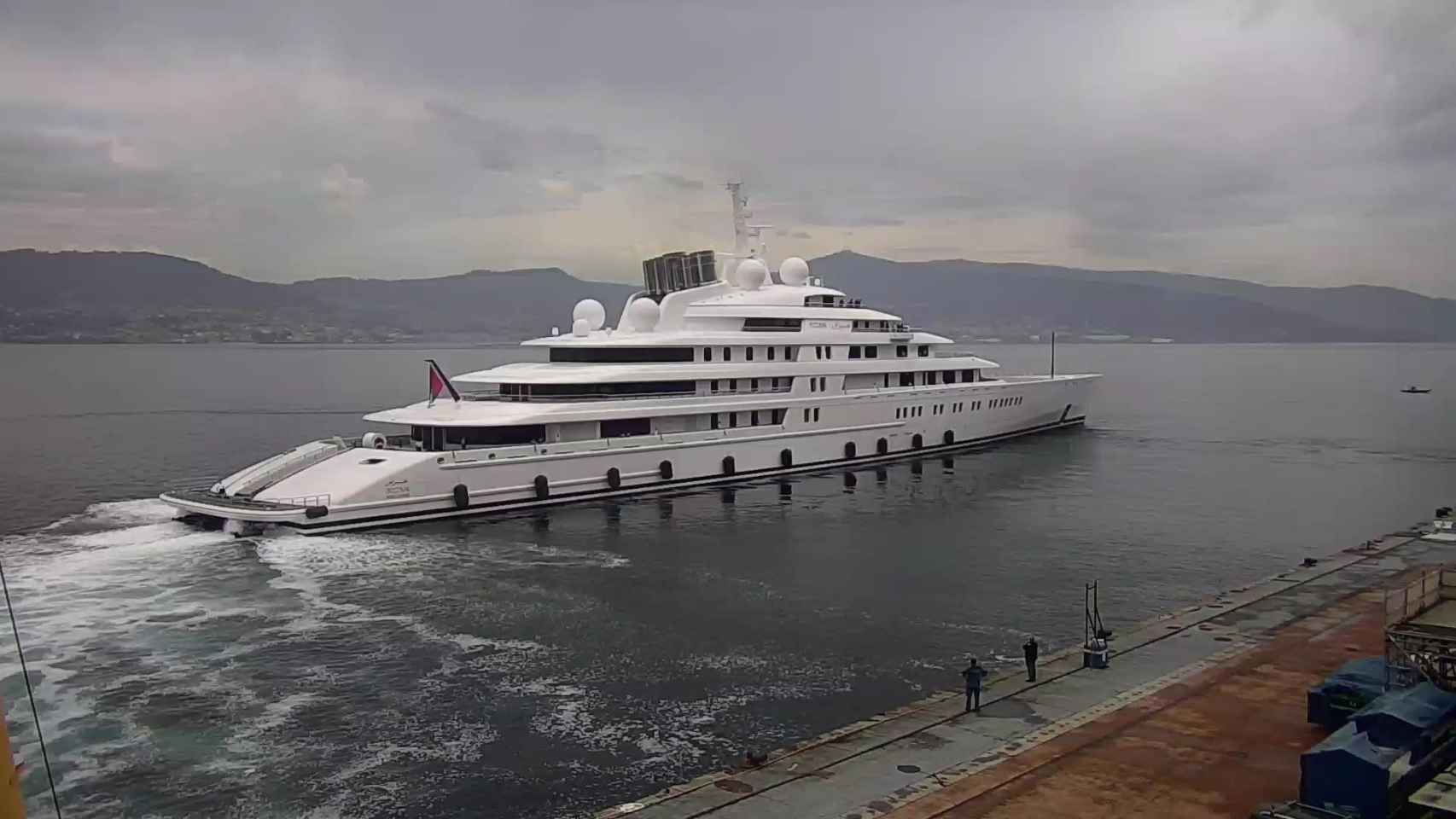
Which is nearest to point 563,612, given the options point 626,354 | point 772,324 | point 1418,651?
point 1418,651

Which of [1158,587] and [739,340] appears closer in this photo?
[1158,587]

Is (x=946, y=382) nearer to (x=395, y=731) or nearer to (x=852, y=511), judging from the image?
(x=852, y=511)

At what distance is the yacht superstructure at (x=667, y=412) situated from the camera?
34406mm

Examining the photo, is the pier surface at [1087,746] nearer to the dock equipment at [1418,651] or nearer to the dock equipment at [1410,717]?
the dock equipment at [1410,717]

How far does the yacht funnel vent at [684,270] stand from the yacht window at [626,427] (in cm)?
1067

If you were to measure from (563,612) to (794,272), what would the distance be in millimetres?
31331

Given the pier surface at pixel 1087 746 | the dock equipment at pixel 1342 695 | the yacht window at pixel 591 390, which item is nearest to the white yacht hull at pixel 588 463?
the yacht window at pixel 591 390

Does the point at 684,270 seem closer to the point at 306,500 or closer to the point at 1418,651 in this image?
the point at 306,500

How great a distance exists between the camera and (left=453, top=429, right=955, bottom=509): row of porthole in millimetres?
35219

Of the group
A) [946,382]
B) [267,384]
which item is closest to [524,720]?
[946,382]

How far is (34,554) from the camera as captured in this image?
2869 centimetres

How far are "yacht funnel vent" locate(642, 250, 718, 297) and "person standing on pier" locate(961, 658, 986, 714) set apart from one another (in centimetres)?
3555

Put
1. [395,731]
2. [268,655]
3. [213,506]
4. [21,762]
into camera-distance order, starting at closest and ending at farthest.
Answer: [21,762] → [395,731] → [268,655] → [213,506]

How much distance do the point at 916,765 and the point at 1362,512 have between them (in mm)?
33958
